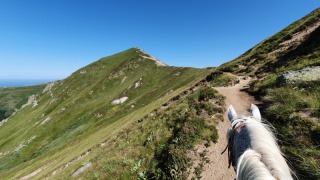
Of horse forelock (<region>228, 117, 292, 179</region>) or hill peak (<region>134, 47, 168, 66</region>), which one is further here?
hill peak (<region>134, 47, 168, 66</region>)

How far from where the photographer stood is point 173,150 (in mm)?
17266

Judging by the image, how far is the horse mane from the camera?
3.13m

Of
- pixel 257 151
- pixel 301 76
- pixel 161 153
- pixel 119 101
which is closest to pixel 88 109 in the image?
pixel 119 101

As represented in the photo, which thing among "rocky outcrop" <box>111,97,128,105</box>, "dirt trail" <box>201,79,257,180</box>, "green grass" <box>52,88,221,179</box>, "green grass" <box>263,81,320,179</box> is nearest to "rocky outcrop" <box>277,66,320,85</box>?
"green grass" <box>263,81,320,179</box>

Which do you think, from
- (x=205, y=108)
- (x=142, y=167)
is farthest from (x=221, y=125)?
(x=142, y=167)

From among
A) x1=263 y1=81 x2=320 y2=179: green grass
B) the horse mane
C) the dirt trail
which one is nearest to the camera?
the horse mane

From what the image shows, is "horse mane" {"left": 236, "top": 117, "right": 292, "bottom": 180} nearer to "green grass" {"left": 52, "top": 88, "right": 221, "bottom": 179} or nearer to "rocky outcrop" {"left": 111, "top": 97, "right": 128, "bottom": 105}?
"green grass" {"left": 52, "top": 88, "right": 221, "bottom": 179}

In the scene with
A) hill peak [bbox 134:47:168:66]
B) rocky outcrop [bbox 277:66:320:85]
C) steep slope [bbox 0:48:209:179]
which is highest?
hill peak [bbox 134:47:168:66]

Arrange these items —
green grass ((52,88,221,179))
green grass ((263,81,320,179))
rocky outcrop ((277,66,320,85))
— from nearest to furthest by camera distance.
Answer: green grass ((263,81,320,179)), green grass ((52,88,221,179)), rocky outcrop ((277,66,320,85))

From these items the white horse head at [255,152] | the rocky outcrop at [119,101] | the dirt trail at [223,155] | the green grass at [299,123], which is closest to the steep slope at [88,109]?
the rocky outcrop at [119,101]

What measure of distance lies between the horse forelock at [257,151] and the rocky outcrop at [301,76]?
52.6 ft

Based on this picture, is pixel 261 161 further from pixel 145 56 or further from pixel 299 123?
pixel 145 56

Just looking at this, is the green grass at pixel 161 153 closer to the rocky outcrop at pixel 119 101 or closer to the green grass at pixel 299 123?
the green grass at pixel 299 123

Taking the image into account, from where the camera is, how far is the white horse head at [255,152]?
10.4 ft
